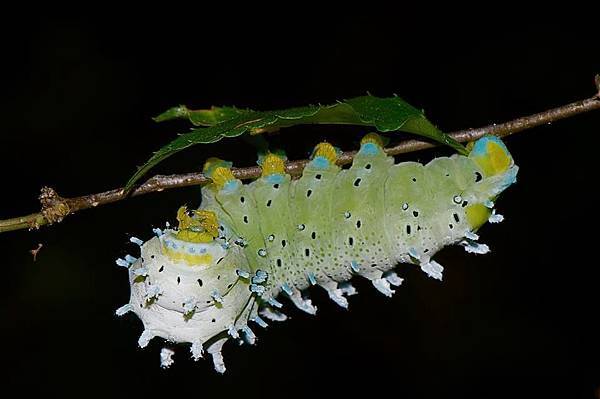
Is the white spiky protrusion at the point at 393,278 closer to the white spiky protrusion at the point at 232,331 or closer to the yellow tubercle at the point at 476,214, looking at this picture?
the yellow tubercle at the point at 476,214

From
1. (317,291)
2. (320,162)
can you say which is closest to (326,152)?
(320,162)

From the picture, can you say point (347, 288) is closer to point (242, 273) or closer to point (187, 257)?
point (242, 273)

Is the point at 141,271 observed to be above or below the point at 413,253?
above

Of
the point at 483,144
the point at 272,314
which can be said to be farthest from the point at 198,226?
the point at 483,144

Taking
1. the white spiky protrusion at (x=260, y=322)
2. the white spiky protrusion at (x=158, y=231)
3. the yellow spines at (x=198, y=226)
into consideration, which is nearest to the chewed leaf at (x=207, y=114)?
the yellow spines at (x=198, y=226)

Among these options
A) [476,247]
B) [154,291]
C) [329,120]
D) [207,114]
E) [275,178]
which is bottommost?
[476,247]

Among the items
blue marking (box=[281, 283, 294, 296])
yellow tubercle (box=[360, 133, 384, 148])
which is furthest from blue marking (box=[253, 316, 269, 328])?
yellow tubercle (box=[360, 133, 384, 148])

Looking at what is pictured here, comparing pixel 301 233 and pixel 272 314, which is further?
pixel 272 314

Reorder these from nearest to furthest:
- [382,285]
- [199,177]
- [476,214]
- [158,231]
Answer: [158,231] → [476,214] → [382,285] → [199,177]

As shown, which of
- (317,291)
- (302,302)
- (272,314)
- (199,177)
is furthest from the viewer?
(317,291)
